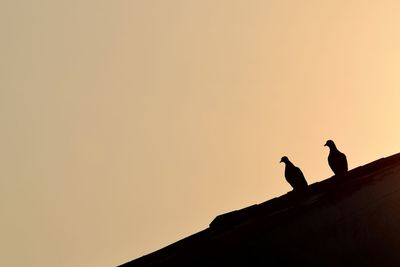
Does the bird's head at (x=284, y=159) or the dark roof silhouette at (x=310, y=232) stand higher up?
the bird's head at (x=284, y=159)

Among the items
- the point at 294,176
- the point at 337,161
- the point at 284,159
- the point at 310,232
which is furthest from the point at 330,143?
the point at 310,232

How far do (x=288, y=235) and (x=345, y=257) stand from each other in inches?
34.3

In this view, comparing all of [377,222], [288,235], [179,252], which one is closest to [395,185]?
[377,222]

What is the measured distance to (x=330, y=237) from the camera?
24.4 feet

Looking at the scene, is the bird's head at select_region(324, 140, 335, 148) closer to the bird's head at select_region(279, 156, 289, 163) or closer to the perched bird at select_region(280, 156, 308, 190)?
the perched bird at select_region(280, 156, 308, 190)

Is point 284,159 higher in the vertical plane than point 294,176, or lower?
higher

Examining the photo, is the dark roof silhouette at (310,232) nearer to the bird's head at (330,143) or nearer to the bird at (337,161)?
the bird at (337,161)

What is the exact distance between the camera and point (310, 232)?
7309 mm

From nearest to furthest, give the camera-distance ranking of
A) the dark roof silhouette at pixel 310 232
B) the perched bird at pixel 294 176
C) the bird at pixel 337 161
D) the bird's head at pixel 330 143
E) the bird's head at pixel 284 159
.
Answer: the dark roof silhouette at pixel 310 232 < the bird at pixel 337 161 < the bird's head at pixel 330 143 < the perched bird at pixel 294 176 < the bird's head at pixel 284 159

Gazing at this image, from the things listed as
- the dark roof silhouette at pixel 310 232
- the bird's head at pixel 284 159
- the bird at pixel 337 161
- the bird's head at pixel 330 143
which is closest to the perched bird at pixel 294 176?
the bird's head at pixel 284 159

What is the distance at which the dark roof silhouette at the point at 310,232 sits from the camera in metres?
6.60

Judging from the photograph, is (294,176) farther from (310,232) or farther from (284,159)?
(310,232)

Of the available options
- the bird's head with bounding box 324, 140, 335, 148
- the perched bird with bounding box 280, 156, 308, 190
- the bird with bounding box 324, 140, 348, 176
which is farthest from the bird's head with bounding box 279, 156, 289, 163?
the bird with bounding box 324, 140, 348, 176

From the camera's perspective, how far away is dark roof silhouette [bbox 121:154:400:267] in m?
6.60
